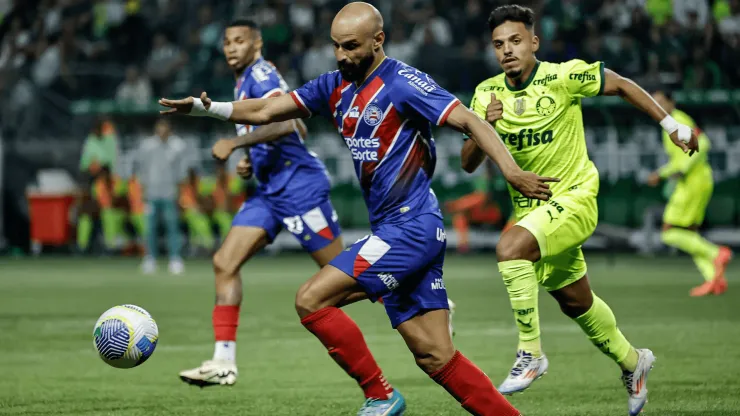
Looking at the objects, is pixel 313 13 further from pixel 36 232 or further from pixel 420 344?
pixel 420 344

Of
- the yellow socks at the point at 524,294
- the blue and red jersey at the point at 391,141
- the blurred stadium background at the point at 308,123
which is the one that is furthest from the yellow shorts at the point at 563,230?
the blurred stadium background at the point at 308,123

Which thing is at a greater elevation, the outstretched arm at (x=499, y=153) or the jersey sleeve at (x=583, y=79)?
the jersey sleeve at (x=583, y=79)

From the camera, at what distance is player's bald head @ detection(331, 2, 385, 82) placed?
5543mm

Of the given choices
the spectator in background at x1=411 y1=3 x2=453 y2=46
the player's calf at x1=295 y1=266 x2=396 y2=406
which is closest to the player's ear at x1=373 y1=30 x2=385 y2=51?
the player's calf at x1=295 y1=266 x2=396 y2=406

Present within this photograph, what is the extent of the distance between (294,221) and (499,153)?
3.38 metres

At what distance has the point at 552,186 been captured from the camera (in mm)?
7270

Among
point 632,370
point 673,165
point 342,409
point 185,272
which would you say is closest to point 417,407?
point 342,409

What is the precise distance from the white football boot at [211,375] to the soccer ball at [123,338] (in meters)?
0.48

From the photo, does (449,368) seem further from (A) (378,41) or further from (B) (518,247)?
(A) (378,41)

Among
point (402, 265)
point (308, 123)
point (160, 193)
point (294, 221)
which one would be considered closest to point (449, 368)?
point (402, 265)

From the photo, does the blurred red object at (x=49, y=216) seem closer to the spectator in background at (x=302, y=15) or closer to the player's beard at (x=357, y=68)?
the spectator in background at (x=302, y=15)

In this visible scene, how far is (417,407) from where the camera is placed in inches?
272

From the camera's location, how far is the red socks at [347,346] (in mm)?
5637

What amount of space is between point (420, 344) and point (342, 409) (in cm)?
149
